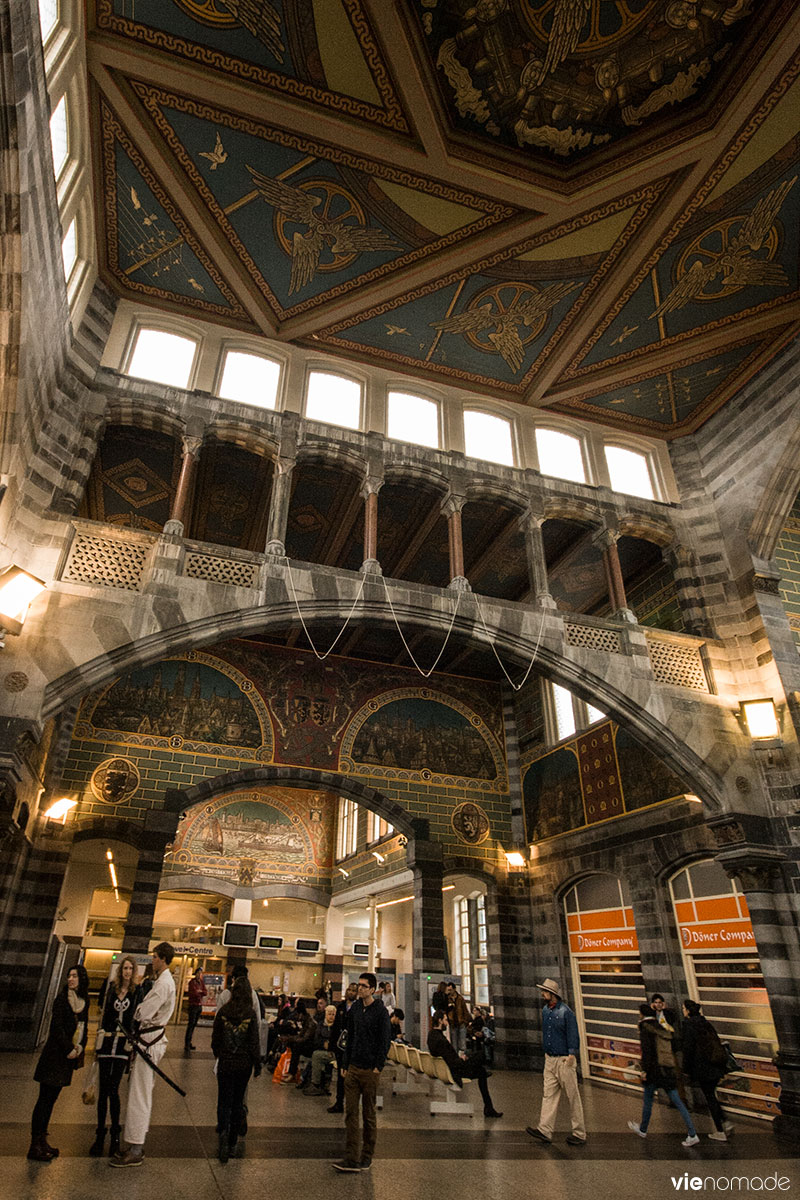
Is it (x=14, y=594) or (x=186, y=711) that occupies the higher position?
(x=186, y=711)

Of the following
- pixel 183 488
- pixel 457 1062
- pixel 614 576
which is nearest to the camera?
pixel 457 1062

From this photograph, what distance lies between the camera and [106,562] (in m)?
9.18

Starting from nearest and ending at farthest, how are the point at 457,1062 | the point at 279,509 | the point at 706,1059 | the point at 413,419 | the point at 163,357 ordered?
1. the point at 706,1059
2. the point at 457,1062
3. the point at 279,509
4. the point at 163,357
5. the point at 413,419

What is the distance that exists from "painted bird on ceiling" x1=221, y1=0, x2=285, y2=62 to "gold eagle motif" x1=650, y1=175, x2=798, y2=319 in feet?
Answer: 22.0

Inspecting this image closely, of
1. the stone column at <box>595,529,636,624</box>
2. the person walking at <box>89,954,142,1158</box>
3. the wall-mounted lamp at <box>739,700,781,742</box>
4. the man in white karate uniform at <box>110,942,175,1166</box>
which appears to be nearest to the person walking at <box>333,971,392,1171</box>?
the man in white karate uniform at <box>110,942,175,1166</box>

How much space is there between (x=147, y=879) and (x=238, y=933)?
313 inches

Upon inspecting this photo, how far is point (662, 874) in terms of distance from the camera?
38.7 feet

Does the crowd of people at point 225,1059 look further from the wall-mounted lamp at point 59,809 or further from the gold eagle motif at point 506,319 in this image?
the gold eagle motif at point 506,319

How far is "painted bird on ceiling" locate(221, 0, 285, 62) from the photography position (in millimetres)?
8141

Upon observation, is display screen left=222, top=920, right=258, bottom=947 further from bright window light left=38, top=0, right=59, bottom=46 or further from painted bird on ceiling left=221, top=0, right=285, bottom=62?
painted bird on ceiling left=221, top=0, right=285, bottom=62

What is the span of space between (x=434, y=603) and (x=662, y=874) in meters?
6.14

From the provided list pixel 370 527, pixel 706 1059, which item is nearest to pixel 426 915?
pixel 706 1059

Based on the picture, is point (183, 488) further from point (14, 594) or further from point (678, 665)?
point (678, 665)

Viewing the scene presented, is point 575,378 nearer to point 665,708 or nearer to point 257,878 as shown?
point 665,708
